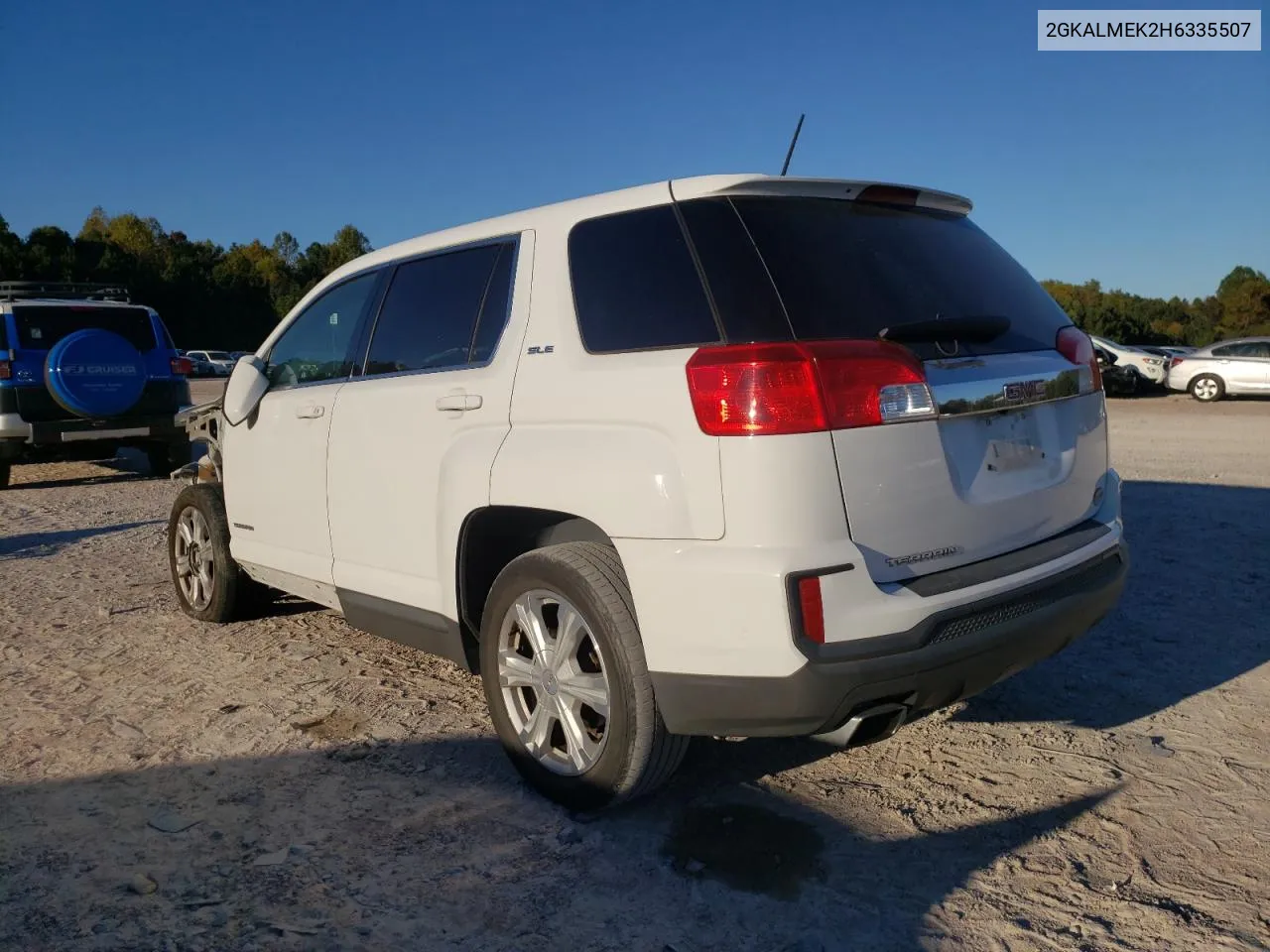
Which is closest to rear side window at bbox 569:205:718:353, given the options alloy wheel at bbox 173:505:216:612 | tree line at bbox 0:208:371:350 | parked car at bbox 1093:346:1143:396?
alloy wheel at bbox 173:505:216:612

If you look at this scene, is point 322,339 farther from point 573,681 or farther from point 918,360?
point 918,360

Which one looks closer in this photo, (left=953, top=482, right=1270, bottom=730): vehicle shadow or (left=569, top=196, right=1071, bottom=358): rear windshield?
(left=569, top=196, right=1071, bottom=358): rear windshield

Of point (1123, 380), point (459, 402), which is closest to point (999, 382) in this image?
point (459, 402)

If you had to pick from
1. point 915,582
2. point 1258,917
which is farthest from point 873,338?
point 1258,917

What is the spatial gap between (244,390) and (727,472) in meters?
2.99

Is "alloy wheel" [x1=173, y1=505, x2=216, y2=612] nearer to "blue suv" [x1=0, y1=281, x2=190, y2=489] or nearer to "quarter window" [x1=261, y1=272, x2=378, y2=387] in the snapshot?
"quarter window" [x1=261, y1=272, x2=378, y2=387]

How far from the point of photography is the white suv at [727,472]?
2.63 m

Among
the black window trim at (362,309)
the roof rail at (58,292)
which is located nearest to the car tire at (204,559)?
the black window trim at (362,309)

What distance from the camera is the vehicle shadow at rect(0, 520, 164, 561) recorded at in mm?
7559

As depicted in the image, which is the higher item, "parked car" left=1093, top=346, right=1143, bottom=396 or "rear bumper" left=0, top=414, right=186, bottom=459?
"rear bumper" left=0, top=414, right=186, bottom=459

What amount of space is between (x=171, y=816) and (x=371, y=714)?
960mm

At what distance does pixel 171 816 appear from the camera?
323 centimetres

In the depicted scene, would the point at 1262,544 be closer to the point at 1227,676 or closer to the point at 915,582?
the point at 1227,676

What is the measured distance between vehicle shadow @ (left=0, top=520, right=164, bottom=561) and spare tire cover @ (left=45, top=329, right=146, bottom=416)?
2274mm
